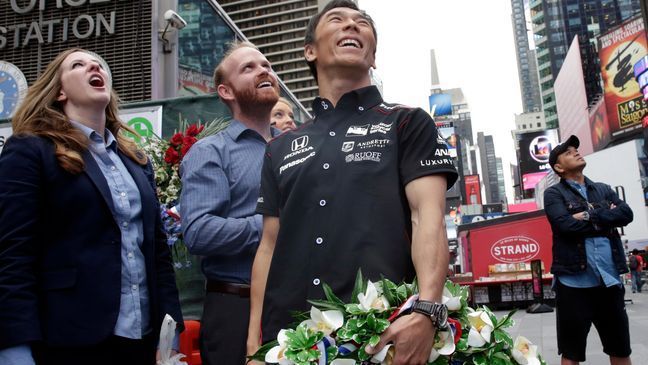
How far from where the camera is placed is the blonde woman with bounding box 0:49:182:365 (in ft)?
6.37

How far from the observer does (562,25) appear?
116 meters

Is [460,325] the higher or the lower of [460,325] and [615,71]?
the lower

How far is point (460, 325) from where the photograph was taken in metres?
1.56

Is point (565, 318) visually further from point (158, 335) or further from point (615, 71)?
point (615, 71)

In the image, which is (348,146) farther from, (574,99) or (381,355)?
(574,99)

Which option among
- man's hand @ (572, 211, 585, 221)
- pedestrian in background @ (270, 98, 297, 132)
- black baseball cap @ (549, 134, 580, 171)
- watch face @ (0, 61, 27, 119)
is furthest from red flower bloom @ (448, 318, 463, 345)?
watch face @ (0, 61, 27, 119)

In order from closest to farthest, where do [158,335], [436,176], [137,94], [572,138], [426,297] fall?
[426,297] < [436,176] < [158,335] < [572,138] < [137,94]

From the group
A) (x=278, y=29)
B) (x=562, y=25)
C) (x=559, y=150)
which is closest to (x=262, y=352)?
(x=559, y=150)

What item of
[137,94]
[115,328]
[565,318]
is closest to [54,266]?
[115,328]

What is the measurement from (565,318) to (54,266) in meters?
3.56

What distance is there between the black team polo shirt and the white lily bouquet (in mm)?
163

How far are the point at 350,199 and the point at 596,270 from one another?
3022 mm

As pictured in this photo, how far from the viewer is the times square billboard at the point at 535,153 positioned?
64.1 m

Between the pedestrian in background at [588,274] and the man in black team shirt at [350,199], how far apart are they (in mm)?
2810
